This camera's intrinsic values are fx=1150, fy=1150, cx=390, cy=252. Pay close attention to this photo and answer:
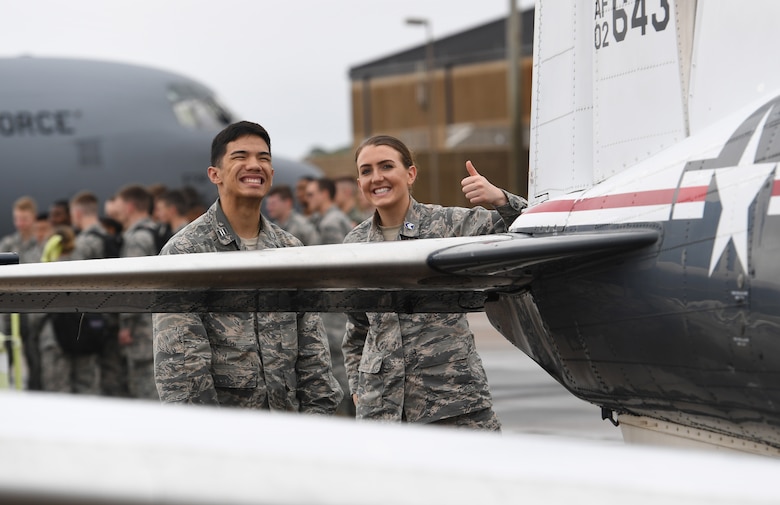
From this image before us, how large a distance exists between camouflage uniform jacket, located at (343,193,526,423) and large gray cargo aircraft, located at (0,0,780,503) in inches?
9.1

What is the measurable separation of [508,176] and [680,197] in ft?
137

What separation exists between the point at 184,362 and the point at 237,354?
0.94 ft

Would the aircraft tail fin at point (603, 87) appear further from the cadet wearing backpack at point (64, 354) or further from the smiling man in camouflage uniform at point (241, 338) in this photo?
the cadet wearing backpack at point (64, 354)

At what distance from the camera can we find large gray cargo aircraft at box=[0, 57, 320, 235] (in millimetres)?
17500

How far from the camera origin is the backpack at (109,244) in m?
11.0

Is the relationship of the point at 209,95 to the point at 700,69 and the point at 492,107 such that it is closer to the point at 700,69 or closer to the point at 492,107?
the point at 700,69

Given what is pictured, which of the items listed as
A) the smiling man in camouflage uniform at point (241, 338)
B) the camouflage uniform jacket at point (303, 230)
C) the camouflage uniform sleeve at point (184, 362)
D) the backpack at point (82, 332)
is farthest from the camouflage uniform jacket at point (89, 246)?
the camouflage uniform sleeve at point (184, 362)

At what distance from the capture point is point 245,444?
55.4 inches

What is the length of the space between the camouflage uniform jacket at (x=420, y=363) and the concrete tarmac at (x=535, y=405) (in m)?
4.09

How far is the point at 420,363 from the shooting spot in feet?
17.5

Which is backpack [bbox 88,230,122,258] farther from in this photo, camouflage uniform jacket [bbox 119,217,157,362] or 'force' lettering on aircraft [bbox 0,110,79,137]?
'force' lettering on aircraft [bbox 0,110,79,137]

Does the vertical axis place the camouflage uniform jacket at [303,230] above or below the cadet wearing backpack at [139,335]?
above

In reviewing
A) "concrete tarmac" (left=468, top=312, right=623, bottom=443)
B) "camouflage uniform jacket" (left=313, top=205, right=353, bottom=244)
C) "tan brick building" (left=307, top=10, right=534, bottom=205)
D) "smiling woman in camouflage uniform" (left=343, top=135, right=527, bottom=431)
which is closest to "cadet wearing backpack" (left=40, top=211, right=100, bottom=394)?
"camouflage uniform jacket" (left=313, top=205, right=353, bottom=244)

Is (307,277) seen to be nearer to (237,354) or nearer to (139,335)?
(237,354)
